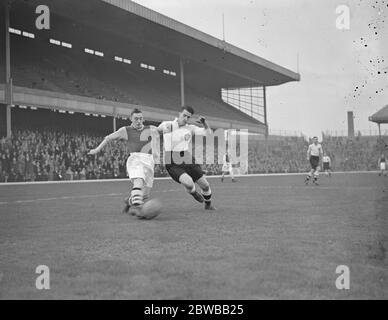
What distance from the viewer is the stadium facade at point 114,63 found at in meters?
30.8

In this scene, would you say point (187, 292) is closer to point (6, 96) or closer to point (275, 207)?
point (275, 207)

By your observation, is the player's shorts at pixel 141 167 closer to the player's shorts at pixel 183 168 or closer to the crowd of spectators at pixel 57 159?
the player's shorts at pixel 183 168

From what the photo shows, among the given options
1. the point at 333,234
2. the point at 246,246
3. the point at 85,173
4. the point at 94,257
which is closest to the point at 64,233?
the point at 94,257

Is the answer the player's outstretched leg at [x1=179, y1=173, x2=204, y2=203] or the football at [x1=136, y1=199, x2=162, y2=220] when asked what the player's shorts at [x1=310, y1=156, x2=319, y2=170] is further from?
the football at [x1=136, y1=199, x2=162, y2=220]

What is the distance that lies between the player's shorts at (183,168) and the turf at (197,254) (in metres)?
1.07

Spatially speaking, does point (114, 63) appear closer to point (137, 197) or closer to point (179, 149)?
point (179, 149)

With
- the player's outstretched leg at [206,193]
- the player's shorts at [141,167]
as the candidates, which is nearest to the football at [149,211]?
the player's shorts at [141,167]

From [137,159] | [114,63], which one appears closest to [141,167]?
[137,159]

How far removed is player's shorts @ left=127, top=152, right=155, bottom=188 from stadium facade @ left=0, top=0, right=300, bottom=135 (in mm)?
19346

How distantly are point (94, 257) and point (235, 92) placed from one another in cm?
5413

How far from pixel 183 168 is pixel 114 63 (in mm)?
33908

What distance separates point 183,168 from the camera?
35.6 ft

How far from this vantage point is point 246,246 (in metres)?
6.11

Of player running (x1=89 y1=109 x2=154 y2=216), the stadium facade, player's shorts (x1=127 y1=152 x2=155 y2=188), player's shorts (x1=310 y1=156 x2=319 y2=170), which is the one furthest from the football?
the stadium facade
